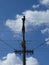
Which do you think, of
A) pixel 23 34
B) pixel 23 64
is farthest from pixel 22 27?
pixel 23 64

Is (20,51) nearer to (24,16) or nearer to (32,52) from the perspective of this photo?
(32,52)

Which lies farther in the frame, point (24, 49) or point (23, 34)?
point (23, 34)

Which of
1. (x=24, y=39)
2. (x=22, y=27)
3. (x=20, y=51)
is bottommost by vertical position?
(x=20, y=51)

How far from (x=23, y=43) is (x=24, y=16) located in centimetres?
310

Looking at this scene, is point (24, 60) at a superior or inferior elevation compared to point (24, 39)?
inferior

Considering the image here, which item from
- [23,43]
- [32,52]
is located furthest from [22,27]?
[32,52]

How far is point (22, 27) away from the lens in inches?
696

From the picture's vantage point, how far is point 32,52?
1681 centimetres

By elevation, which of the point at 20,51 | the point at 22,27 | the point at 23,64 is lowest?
the point at 23,64

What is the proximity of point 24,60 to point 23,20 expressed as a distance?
4576 millimetres

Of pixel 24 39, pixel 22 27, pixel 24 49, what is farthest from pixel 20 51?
pixel 22 27

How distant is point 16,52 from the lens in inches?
659

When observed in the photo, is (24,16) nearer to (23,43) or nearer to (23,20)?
(23,20)

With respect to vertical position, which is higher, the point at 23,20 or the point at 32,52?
the point at 23,20
